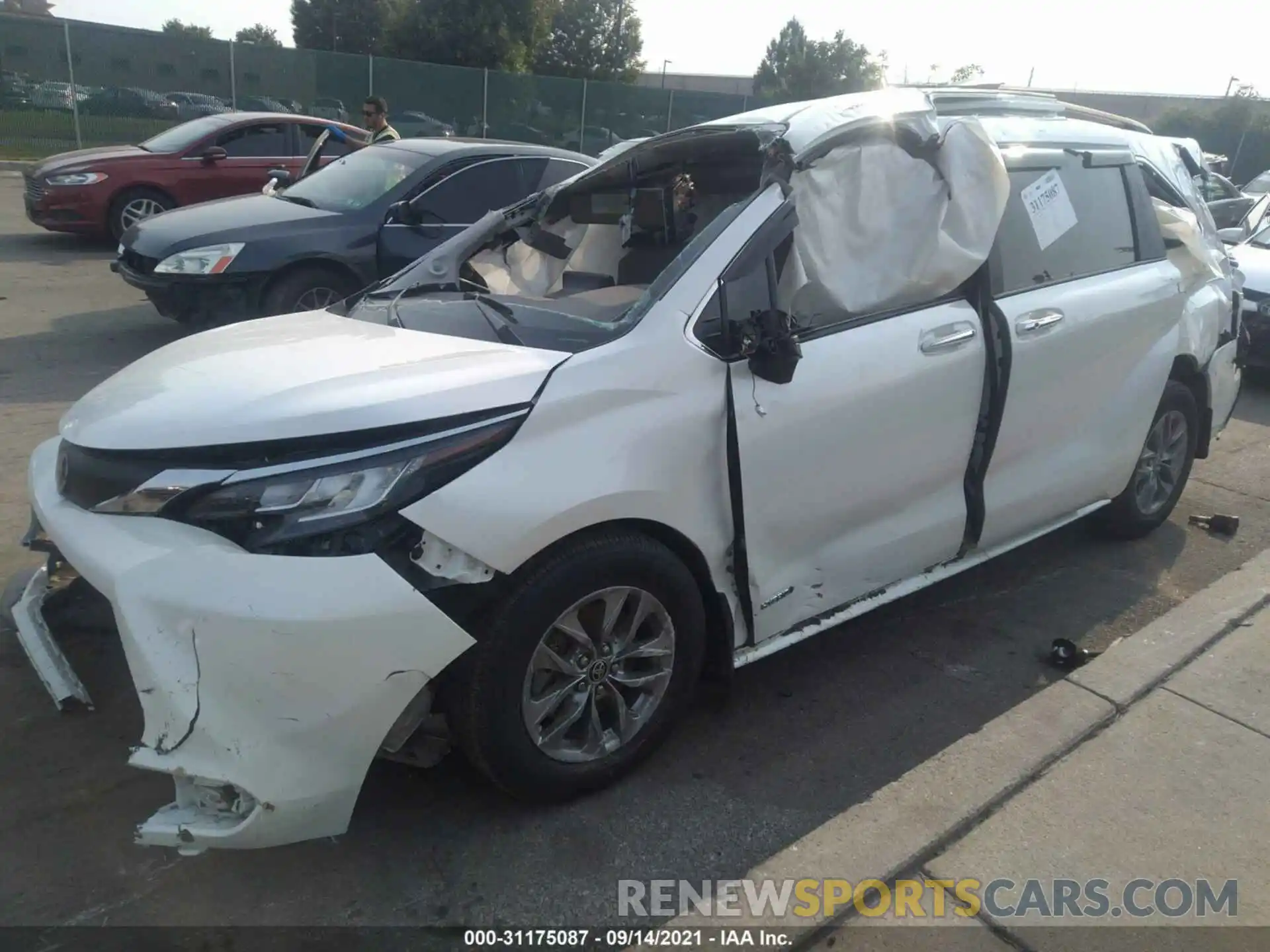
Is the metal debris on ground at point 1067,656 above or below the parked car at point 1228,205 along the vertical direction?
below

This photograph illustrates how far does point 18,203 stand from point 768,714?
1526 centimetres

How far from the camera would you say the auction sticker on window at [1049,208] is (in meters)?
3.90

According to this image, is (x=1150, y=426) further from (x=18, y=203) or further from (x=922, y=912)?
(x=18, y=203)

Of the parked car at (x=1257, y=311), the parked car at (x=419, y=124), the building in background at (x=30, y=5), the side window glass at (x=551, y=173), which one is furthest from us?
the building in background at (x=30, y=5)

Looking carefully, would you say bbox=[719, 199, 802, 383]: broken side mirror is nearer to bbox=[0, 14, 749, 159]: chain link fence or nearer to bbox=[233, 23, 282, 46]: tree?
bbox=[0, 14, 749, 159]: chain link fence

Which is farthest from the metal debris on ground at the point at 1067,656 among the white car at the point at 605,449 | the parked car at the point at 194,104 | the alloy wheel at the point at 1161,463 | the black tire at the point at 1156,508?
the parked car at the point at 194,104

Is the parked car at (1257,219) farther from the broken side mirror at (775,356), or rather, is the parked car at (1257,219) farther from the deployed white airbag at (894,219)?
the broken side mirror at (775,356)

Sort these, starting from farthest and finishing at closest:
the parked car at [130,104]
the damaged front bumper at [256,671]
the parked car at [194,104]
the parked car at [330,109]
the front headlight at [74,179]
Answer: the parked car at [330,109] → the parked car at [194,104] → the parked car at [130,104] → the front headlight at [74,179] → the damaged front bumper at [256,671]

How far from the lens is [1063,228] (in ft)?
13.2

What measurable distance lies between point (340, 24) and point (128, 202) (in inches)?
1675

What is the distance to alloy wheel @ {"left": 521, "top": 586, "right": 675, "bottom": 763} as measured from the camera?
2.67 metres

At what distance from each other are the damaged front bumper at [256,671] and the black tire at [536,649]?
18cm

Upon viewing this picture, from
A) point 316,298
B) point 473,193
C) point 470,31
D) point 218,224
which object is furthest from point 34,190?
point 470,31

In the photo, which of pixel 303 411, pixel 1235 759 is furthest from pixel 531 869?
pixel 1235 759
